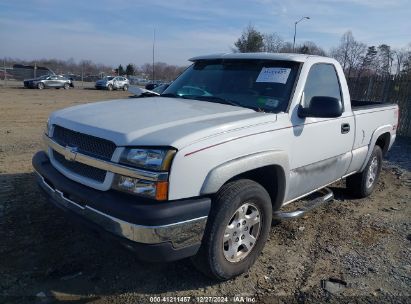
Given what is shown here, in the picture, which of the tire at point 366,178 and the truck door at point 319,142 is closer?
the truck door at point 319,142

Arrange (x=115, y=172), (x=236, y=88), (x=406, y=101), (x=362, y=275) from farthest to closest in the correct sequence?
(x=406, y=101) → (x=236, y=88) → (x=362, y=275) → (x=115, y=172)

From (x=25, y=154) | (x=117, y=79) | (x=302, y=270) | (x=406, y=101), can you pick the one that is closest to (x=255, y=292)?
(x=302, y=270)

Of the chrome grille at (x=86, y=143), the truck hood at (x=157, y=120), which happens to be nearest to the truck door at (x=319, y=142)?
the truck hood at (x=157, y=120)

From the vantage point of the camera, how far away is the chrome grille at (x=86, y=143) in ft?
9.74

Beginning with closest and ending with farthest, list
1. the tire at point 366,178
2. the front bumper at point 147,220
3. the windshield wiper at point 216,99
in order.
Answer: the front bumper at point 147,220 → the windshield wiper at point 216,99 → the tire at point 366,178

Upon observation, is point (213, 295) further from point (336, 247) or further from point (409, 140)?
point (409, 140)

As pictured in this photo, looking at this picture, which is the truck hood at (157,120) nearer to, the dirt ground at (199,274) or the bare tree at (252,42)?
the dirt ground at (199,274)

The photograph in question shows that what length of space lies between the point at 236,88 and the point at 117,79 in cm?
4159

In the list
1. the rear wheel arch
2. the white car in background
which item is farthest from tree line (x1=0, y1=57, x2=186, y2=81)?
the rear wheel arch

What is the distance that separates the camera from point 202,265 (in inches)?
126

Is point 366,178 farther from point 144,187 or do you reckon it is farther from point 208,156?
point 144,187

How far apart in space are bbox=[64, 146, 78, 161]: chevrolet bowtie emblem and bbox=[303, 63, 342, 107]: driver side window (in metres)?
2.27

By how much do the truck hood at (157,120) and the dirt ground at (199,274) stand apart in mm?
839

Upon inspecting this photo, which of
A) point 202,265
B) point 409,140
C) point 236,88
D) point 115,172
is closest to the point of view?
point 115,172
